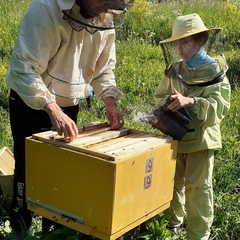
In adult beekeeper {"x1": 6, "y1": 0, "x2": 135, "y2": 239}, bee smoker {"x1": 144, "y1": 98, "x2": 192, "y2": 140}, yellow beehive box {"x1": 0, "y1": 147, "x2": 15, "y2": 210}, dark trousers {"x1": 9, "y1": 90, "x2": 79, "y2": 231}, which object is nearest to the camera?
adult beekeeper {"x1": 6, "y1": 0, "x2": 135, "y2": 239}

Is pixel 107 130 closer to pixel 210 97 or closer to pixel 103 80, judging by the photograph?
pixel 103 80

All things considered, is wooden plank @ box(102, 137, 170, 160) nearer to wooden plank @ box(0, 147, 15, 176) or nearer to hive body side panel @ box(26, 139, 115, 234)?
hive body side panel @ box(26, 139, 115, 234)

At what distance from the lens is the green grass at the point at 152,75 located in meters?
3.07

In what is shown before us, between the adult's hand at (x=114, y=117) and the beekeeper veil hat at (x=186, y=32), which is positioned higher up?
the beekeeper veil hat at (x=186, y=32)

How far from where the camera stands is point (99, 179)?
6.09ft

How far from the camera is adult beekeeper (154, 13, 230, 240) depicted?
2498 mm

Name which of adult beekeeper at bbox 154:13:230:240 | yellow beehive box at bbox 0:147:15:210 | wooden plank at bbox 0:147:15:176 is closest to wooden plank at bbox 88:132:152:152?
adult beekeeper at bbox 154:13:230:240

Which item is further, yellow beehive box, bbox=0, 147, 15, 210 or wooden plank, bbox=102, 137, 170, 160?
yellow beehive box, bbox=0, 147, 15, 210

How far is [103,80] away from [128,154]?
2.82 ft

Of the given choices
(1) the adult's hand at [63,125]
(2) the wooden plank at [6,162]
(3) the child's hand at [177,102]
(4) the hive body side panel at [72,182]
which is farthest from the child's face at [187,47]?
(2) the wooden plank at [6,162]

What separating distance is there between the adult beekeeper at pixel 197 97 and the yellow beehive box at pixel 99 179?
371mm

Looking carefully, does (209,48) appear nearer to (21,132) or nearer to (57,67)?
(57,67)

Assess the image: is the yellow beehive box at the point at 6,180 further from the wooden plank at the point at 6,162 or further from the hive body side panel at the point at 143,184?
the hive body side panel at the point at 143,184

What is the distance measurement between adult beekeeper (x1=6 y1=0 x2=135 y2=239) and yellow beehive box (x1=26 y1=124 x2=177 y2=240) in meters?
0.14
